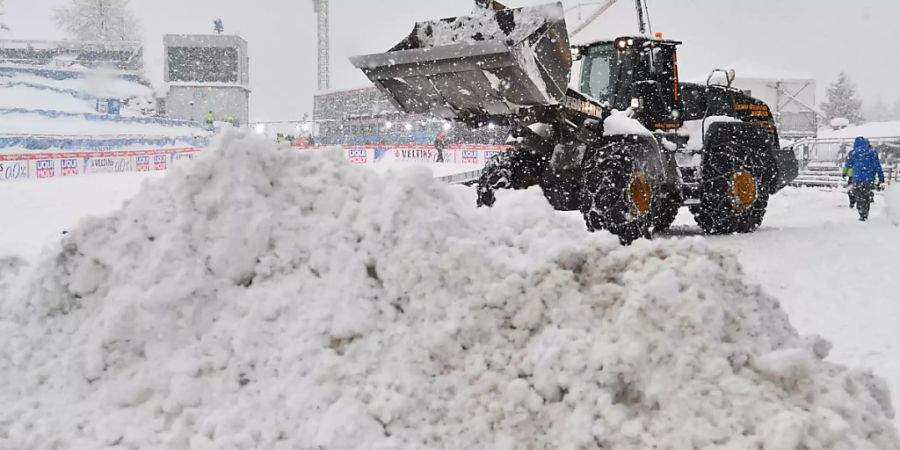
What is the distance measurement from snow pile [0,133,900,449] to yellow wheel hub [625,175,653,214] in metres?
4.87

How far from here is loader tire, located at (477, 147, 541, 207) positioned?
949cm

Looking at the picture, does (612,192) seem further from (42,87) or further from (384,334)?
(42,87)

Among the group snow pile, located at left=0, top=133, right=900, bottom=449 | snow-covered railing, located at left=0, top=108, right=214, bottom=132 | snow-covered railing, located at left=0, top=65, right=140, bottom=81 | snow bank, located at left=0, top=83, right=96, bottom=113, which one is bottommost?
snow pile, located at left=0, top=133, right=900, bottom=449

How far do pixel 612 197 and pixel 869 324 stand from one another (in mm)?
3318

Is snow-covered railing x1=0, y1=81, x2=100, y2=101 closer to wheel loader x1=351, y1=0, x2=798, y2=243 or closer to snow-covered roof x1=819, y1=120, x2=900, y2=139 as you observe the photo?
wheel loader x1=351, y1=0, x2=798, y2=243

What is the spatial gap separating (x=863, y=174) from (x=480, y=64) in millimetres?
9053

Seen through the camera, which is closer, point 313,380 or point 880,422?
point 880,422

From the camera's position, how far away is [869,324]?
5.71 m

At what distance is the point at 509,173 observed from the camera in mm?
9555

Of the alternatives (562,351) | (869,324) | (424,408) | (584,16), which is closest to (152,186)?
(424,408)

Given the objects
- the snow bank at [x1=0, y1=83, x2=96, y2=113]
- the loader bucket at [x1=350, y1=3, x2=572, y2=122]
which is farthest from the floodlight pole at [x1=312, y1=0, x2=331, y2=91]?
the loader bucket at [x1=350, y1=3, x2=572, y2=122]

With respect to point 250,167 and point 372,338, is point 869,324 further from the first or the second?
point 250,167

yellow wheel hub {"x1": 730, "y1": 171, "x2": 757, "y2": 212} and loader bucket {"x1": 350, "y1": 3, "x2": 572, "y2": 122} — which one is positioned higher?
loader bucket {"x1": 350, "y1": 3, "x2": 572, "y2": 122}

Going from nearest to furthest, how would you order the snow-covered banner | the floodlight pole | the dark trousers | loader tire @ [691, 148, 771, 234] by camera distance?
1. loader tire @ [691, 148, 771, 234]
2. the dark trousers
3. the snow-covered banner
4. the floodlight pole
